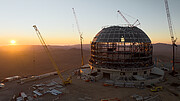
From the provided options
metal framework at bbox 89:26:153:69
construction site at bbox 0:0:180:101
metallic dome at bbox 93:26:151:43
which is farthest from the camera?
metallic dome at bbox 93:26:151:43

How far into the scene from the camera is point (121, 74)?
4628cm

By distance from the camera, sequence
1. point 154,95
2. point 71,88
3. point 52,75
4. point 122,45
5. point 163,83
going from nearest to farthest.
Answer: point 154,95 < point 71,88 < point 163,83 < point 122,45 < point 52,75

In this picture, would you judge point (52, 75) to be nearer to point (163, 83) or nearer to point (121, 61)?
point (121, 61)

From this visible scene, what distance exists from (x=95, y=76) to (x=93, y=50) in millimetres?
12883

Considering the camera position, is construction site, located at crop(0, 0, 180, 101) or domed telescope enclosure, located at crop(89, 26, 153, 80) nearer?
construction site, located at crop(0, 0, 180, 101)

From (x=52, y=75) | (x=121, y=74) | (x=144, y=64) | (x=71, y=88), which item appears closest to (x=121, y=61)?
(x=121, y=74)

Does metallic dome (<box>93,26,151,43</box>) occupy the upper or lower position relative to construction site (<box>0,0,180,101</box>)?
upper

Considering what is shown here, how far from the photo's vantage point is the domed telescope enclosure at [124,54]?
46.4 m

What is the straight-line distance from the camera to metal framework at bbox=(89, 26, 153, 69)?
156ft

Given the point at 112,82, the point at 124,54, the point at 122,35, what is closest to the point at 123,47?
the point at 124,54

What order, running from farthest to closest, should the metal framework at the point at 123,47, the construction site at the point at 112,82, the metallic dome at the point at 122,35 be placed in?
the metallic dome at the point at 122,35 < the metal framework at the point at 123,47 < the construction site at the point at 112,82

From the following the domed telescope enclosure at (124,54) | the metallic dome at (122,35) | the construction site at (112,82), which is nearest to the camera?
the construction site at (112,82)

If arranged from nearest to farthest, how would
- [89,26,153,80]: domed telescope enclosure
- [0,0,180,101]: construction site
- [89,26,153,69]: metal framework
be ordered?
[0,0,180,101]: construction site < [89,26,153,80]: domed telescope enclosure < [89,26,153,69]: metal framework

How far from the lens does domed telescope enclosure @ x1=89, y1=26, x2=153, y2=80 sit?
46.4 metres
